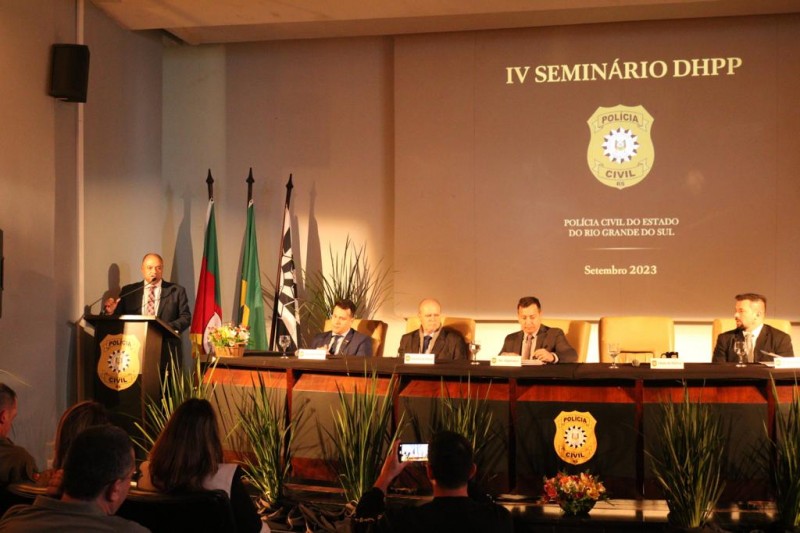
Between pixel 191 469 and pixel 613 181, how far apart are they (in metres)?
5.05

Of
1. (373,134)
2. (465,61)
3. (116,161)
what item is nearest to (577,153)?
(465,61)

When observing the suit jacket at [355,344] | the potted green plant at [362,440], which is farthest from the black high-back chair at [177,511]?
the suit jacket at [355,344]

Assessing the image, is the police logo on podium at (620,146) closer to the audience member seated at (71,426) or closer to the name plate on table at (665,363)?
the name plate on table at (665,363)

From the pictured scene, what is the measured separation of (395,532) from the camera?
7.65ft

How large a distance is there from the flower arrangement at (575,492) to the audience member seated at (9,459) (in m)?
2.18

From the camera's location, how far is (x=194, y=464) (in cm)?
268

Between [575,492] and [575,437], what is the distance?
369 mm

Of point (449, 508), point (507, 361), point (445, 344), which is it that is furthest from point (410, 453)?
point (445, 344)

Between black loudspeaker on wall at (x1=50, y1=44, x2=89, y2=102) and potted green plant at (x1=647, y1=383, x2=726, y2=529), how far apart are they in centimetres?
433

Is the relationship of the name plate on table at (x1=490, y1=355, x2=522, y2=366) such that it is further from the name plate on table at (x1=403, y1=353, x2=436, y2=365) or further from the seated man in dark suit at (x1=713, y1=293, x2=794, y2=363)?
the seated man in dark suit at (x1=713, y1=293, x2=794, y2=363)

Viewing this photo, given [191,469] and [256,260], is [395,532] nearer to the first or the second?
[191,469]

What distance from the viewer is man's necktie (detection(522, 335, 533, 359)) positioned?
5.75 metres

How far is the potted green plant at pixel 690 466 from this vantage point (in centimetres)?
379

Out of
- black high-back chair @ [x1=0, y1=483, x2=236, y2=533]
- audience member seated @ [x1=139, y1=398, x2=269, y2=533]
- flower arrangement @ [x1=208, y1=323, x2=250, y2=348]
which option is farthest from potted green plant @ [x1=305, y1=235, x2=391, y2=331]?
black high-back chair @ [x1=0, y1=483, x2=236, y2=533]
